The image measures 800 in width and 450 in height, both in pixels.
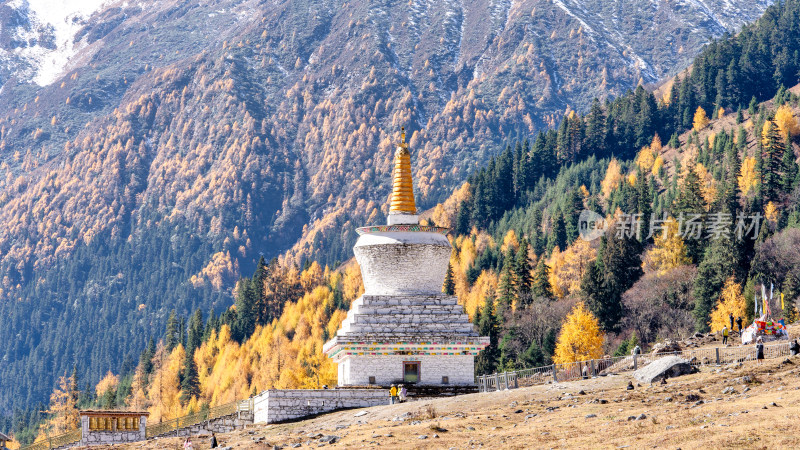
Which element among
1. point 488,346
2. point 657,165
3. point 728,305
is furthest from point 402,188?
point 657,165

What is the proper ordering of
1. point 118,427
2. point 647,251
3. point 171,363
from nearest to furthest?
point 118,427, point 647,251, point 171,363

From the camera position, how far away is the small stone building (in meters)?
57.7

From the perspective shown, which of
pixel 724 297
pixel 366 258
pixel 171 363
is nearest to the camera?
pixel 366 258

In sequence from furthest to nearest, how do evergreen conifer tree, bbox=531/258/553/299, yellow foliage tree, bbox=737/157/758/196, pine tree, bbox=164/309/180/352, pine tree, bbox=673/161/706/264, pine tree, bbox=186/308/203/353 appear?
1. pine tree, bbox=164/309/180/352
2. pine tree, bbox=186/308/203/353
3. yellow foliage tree, bbox=737/157/758/196
4. evergreen conifer tree, bbox=531/258/553/299
5. pine tree, bbox=673/161/706/264

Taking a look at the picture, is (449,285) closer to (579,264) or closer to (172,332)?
(579,264)

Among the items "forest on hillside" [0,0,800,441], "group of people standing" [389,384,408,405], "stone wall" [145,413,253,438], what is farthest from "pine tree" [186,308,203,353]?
"group of people standing" [389,384,408,405]

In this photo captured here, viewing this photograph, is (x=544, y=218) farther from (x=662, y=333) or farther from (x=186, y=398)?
(x=662, y=333)

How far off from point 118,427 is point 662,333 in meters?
58.9

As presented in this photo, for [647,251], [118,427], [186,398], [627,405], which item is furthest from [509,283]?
[627,405]

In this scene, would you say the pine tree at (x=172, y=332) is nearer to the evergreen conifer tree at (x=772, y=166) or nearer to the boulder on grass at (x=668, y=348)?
the evergreen conifer tree at (x=772, y=166)

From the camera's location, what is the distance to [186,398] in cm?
15788

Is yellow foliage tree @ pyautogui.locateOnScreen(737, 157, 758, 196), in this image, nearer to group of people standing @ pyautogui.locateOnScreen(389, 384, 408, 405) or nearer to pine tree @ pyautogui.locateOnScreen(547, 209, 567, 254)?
pine tree @ pyautogui.locateOnScreen(547, 209, 567, 254)

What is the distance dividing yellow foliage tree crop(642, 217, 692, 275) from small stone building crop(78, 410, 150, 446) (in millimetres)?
66567

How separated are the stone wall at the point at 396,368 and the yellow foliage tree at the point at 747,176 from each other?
80074 mm
